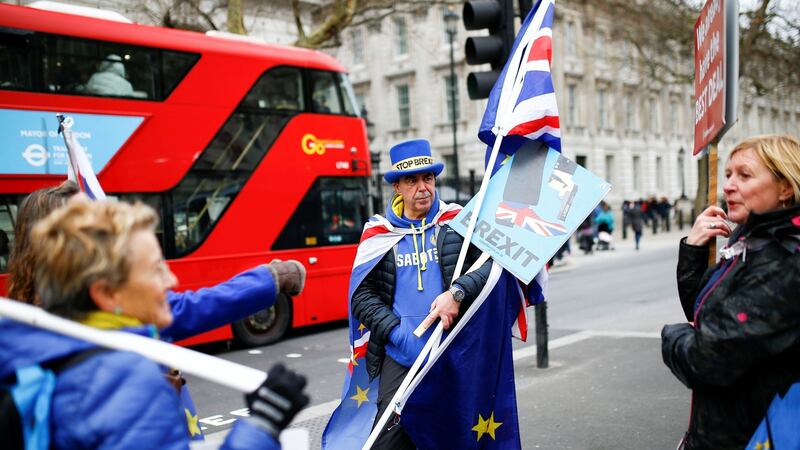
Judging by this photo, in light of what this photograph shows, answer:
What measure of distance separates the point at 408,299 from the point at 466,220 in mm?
479

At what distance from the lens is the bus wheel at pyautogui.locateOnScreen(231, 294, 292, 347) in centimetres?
962

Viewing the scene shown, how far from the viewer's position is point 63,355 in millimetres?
1459

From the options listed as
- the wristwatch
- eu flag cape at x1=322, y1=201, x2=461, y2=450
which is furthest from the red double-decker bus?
the wristwatch

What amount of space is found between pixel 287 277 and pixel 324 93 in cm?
884

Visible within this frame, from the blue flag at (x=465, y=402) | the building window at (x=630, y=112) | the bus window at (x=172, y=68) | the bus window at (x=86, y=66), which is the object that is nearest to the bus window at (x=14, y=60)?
the bus window at (x=86, y=66)

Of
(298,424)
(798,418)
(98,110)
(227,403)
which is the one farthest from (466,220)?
(98,110)

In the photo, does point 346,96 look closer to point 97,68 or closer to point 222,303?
point 97,68

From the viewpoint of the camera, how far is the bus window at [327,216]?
1014 cm

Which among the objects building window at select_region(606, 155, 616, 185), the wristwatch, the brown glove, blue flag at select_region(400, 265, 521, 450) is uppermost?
the brown glove

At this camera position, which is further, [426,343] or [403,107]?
[403,107]

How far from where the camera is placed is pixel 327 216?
34.6 ft

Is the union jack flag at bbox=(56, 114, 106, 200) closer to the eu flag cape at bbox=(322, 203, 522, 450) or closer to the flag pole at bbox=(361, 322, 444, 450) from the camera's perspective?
the eu flag cape at bbox=(322, 203, 522, 450)

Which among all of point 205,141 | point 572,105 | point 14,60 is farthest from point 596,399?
point 572,105

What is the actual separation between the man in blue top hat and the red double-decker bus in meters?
5.75
